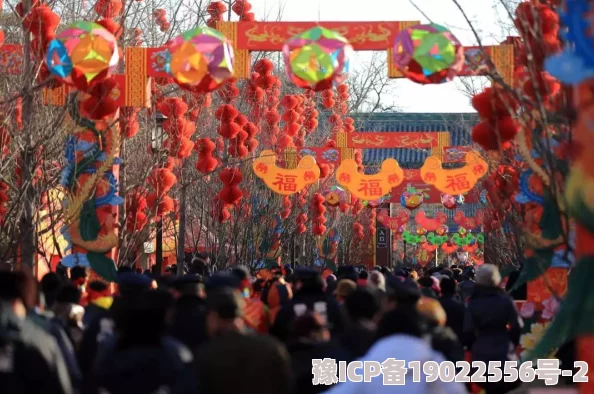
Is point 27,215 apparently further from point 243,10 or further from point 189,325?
point 243,10

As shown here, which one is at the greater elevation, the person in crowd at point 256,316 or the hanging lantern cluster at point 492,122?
the hanging lantern cluster at point 492,122

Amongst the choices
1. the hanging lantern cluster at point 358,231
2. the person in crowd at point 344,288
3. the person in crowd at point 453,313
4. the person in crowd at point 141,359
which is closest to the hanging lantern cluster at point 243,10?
the person in crowd at point 453,313

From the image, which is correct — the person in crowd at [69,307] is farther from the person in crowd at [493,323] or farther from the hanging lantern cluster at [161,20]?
the hanging lantern cluster at [161,20]

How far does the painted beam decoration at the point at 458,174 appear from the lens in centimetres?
2298

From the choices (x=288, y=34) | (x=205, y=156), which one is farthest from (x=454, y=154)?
(x=288, y=34)

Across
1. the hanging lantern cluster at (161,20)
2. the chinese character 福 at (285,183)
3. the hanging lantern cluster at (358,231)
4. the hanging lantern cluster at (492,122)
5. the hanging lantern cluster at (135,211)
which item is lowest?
the hanging lantern cluster at (358,231)

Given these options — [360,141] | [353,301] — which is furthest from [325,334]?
[360,141]

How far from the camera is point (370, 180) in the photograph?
26.8 metres

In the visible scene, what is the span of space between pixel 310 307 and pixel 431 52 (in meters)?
3.79

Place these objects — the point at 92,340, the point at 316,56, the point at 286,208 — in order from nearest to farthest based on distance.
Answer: the point at 92,340, the point at 316,56, the point at 286,208

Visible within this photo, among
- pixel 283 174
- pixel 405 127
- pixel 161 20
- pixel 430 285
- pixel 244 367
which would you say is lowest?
pixel 430 285

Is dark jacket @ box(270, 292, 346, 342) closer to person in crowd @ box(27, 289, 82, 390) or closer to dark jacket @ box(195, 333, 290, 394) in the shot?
person in crowd @ box(27, 289, 82, 390)

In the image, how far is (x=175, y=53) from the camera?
12.2m

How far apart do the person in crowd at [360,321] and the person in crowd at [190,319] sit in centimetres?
114
